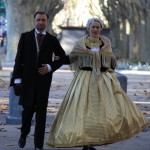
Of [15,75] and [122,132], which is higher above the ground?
[15,75]

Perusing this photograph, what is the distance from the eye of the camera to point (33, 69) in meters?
8.25

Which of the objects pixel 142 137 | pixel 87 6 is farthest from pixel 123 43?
pixel 142 137

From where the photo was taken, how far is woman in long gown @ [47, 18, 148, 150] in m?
7.77

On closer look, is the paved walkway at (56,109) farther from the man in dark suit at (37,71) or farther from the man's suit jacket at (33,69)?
the man's suit jacket at (33,69)

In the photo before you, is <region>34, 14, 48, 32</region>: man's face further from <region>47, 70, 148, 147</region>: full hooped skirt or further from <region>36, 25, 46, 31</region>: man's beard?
<region>47, 70, 148, 147</region>: full hooped skirt

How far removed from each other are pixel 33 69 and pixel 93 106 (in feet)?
2.90

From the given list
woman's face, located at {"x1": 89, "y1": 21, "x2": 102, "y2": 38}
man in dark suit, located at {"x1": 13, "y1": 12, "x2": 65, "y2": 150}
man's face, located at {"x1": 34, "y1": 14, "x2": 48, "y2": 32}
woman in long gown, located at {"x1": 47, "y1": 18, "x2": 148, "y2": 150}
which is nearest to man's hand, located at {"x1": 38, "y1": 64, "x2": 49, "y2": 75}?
man in dark suit, located at {"x1": 13, "y1": 12, "x2": 65, "y2": 150}

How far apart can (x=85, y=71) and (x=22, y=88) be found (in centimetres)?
79

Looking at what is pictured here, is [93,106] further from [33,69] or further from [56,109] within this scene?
[56,109]

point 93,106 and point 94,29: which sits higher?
point 94,29

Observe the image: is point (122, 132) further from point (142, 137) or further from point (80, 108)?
point (142, 137)

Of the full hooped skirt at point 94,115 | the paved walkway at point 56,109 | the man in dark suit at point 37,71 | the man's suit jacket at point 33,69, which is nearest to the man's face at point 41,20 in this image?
the man in dark suit at point 37,71

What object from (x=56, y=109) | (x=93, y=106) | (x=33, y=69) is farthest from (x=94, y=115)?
(x=56, y=109)

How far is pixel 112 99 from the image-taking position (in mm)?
8008
